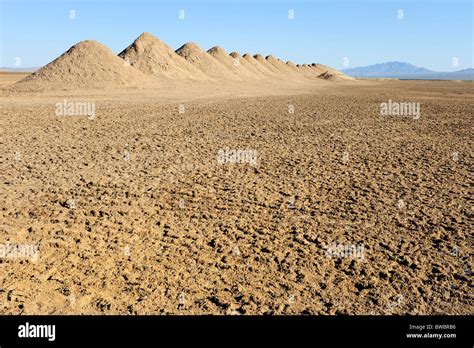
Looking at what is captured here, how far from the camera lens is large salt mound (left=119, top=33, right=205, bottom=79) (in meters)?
50.9

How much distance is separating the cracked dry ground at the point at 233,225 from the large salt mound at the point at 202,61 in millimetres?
54842

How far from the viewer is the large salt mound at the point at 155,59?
50.9 meters

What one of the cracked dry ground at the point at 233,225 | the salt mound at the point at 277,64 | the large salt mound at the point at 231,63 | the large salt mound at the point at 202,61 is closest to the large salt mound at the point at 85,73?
the cracked dry ground at the point at 233,225

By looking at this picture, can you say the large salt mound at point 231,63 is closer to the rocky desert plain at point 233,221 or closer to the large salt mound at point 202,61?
the large salt mound at point 202,61

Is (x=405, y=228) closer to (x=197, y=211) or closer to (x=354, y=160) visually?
(x=197, y=211)

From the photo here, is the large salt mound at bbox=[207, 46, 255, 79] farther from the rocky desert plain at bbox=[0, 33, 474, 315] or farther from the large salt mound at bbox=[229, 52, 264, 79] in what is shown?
the rocky desert plain at bbox=[0, 33, 474, 315]

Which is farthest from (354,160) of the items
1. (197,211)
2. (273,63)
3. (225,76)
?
(273,63)

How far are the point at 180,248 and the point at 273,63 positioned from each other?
374 feet

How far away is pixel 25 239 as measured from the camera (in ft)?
20.7

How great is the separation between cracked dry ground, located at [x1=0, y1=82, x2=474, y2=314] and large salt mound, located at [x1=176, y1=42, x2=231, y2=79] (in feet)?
180

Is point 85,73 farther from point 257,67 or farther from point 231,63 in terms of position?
point 257,67

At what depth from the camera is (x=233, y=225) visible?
7.06 m

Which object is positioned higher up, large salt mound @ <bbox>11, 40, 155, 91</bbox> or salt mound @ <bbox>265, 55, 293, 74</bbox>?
salt mound @ <bbox>265, 55, 293, 74</bbox>

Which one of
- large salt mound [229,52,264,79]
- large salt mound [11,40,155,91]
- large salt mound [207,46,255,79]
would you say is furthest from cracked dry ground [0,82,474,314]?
large salt mound [229,52,264,79]
